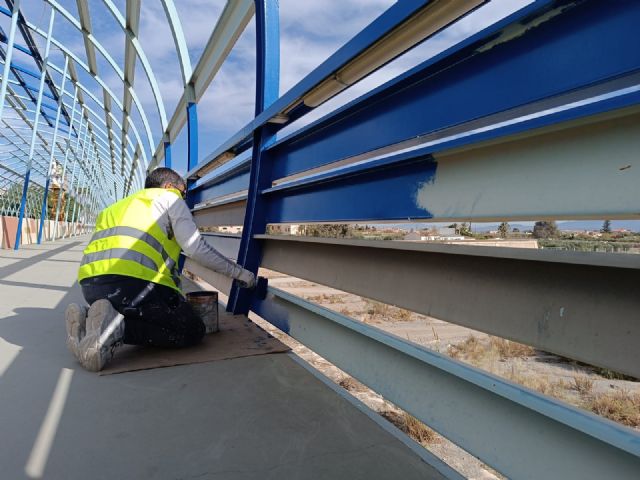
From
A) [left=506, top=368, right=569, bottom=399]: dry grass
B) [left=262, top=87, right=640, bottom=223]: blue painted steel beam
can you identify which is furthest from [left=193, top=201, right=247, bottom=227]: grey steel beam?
[left=506, top=368, right=569, bottom=399]: dry grass

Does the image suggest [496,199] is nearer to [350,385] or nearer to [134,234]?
[134,234]

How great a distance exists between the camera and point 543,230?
44.8 inches

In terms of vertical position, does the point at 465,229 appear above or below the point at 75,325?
above

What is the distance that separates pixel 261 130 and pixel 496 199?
2047 mm

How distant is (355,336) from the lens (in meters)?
1.67

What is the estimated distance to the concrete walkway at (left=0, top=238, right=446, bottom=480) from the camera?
119 centimetres

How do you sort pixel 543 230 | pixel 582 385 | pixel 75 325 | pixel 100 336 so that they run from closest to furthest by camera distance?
pixel 543 230, pixel 100 336, pixel 75 325, pixel 582 385

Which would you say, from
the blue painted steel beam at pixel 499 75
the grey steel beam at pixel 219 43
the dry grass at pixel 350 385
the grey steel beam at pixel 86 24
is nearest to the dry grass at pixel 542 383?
the dry grass at pixel 350 385

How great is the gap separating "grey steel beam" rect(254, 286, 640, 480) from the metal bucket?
129 centimetres

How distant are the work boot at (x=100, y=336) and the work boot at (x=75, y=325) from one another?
0.11 meters

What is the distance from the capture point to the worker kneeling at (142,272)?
2.28 metres

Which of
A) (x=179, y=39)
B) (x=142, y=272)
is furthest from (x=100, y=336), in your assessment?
(x=179, y=39)

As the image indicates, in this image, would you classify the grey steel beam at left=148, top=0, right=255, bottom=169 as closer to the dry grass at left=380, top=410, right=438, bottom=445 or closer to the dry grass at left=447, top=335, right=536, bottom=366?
the dry grass at left=380, top=410, right=438, bottom=445

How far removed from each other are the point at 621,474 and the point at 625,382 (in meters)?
4.80
